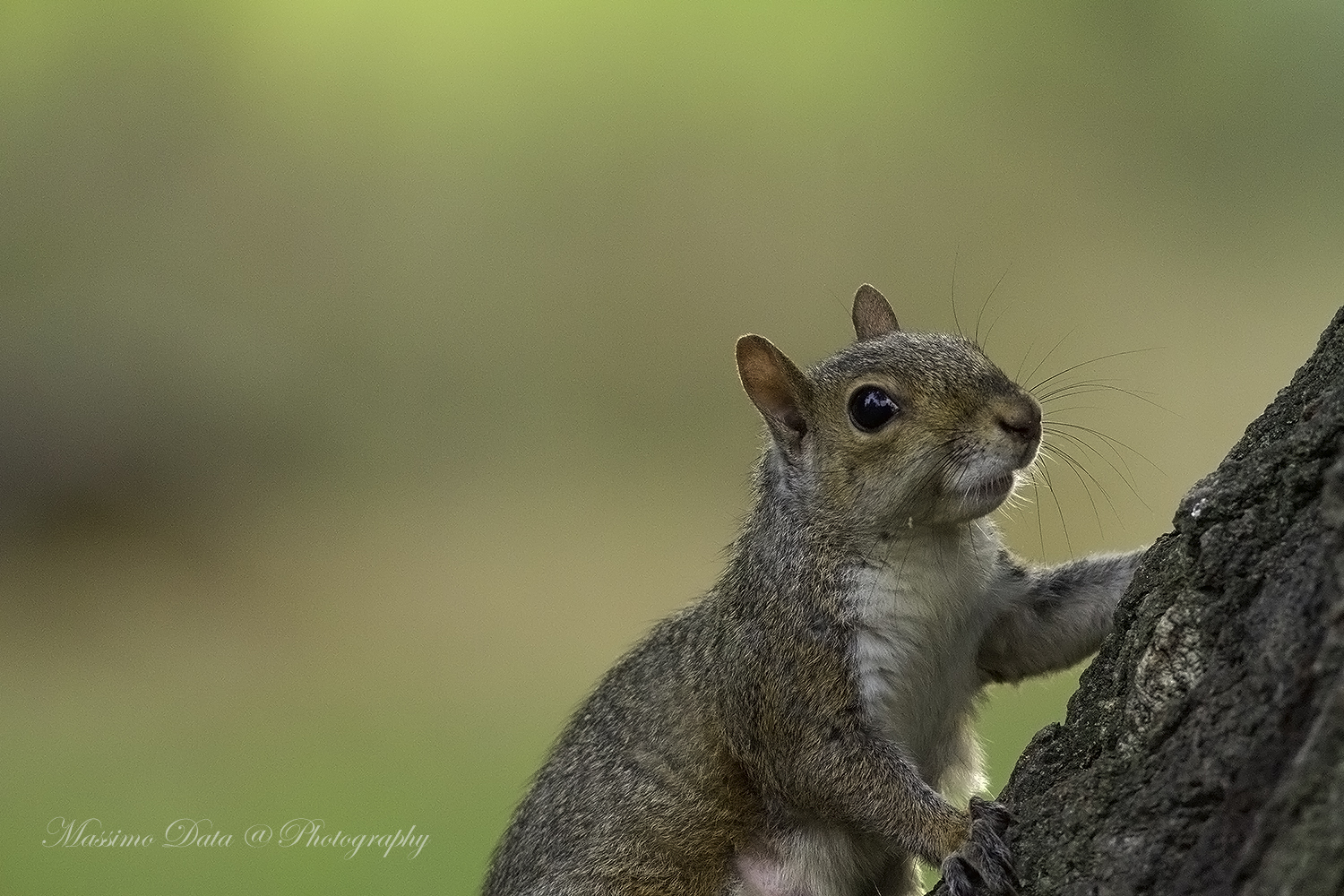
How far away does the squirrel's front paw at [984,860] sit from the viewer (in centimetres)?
237

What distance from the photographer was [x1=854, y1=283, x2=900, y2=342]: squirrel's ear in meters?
4.00

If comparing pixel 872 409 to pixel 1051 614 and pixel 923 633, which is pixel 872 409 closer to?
pixel 923 633

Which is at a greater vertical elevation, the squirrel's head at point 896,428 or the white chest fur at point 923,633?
the squirrel's head at point 896,428

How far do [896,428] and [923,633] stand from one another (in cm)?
47

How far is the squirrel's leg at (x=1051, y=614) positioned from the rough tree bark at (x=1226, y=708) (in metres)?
0.91

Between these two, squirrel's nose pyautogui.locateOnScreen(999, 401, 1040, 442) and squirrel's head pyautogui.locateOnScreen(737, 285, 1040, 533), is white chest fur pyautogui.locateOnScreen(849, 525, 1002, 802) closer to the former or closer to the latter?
squirrel's head pyautogui.locateOnScreen(737, 285, 1040, 533)

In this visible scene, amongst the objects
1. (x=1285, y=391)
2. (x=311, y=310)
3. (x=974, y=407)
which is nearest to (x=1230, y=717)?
(x=1285, y=391)

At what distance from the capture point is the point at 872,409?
3.33m

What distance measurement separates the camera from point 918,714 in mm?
3254

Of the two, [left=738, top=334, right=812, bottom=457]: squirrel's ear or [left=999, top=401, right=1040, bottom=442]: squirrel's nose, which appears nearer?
[left=999, top=401, right=1040, bottom=442]: squirrel's nose

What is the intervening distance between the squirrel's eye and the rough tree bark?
1050mm

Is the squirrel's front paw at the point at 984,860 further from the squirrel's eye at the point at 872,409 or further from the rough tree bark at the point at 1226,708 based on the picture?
the squirrel's eye at the point at 872,409

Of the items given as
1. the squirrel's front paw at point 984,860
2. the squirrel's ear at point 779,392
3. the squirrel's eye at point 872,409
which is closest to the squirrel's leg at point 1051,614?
the squirrel's eye at point 872,409

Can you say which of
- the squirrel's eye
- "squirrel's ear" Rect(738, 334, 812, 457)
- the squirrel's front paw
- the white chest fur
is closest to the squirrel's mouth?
the white chest fur
